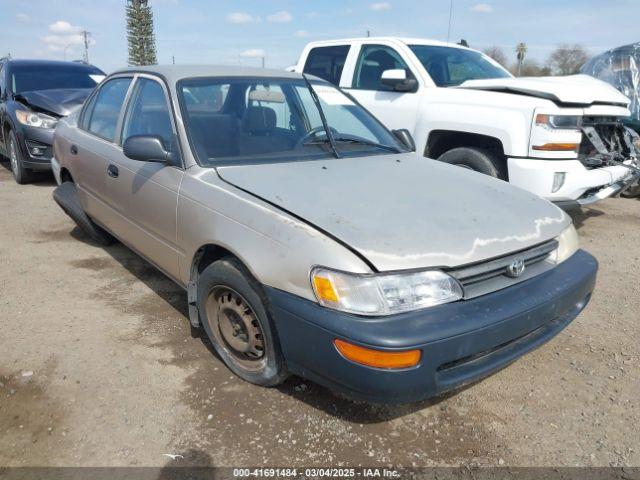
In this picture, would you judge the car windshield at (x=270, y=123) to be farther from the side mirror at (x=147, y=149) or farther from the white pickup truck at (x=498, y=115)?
the white pickup truck at (x=498, y=115)

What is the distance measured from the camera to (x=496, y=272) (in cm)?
228

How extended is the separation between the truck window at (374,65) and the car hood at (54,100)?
4.19 m

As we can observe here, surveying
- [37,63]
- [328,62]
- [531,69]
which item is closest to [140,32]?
[531,69]

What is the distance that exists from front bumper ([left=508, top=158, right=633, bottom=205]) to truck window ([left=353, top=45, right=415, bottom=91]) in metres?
1.85

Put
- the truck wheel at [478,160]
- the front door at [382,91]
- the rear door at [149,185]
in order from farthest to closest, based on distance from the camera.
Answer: the front door at [382,91] < the truck wheel at [478,160] < the rear door at [149,185]

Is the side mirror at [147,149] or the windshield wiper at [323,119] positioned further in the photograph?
the windshield wiper at [323,119]

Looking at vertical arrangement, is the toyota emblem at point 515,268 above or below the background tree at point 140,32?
below

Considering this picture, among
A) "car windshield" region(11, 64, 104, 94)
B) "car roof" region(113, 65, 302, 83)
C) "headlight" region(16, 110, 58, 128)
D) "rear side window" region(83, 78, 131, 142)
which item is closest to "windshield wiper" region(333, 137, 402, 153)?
"car roof" region(113, 65, 302, 83)

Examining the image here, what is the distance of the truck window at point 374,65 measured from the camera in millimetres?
5637

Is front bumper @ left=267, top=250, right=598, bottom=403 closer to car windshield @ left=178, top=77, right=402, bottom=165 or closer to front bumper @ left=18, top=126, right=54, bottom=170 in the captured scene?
car windshield @ left=178, top=77, right=402, bottom=165

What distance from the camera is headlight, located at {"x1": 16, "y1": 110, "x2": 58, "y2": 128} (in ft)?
22.9

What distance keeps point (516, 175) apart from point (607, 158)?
112cm

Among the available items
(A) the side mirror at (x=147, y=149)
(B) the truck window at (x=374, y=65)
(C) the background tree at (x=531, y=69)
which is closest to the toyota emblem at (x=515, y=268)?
(A) the side mirror at (x=147, y=149)

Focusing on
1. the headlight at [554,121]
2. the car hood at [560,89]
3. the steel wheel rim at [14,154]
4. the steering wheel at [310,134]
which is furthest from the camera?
the steel wheel rim at [14,154]
